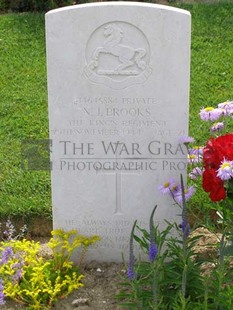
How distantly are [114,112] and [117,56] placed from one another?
292 millimetres

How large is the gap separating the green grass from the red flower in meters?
1.36

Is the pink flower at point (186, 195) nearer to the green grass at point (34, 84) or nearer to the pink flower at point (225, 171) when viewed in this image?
the pink flower at point (225, 171)

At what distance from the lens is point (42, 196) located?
4.11 metres

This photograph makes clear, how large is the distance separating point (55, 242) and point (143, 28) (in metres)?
1.18

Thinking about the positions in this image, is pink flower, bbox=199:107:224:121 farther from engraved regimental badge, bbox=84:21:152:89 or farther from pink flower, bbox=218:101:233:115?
engraved regimental badge, bbox=84:21:152:89

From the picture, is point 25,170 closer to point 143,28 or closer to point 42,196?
point 42,196

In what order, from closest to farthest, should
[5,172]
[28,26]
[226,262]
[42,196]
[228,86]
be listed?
[226,262] → [42,196] → [5,172] → [228,86] → [28,26]

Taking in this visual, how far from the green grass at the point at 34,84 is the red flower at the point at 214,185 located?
1357 mm

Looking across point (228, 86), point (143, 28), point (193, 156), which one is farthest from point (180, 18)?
point (228, 86)

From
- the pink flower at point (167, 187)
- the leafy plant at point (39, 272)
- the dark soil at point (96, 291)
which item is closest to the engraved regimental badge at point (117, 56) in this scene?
the pink flower at point (167, 187)

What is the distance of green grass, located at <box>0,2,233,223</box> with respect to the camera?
4191 millimetres

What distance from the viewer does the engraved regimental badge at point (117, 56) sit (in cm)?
319

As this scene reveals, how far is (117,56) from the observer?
10.6ft

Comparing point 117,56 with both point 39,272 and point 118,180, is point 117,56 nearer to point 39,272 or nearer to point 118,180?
point 118,180
